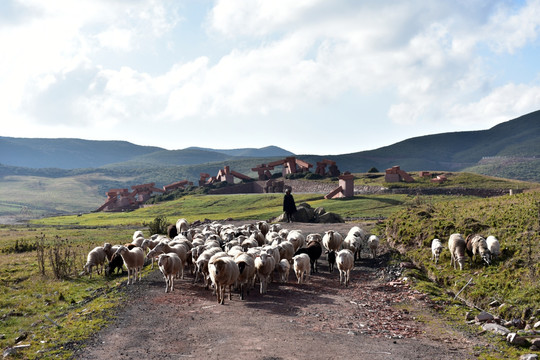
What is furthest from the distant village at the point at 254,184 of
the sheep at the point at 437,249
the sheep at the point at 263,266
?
the sheep at the point at 263,266

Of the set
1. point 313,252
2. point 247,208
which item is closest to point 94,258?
point 313,252

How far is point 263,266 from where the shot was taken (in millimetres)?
17438

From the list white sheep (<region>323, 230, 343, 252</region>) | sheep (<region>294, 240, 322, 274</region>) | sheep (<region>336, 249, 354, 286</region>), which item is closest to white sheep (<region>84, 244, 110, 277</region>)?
sheep (<region>294, 240, 322, 274</region>)

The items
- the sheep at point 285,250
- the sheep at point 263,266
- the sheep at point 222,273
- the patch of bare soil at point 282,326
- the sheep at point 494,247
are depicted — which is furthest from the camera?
the sheep at point 285,250

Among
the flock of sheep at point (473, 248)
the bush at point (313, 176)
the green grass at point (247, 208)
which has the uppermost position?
the bush at point (313, 176)

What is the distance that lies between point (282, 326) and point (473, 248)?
1029cm

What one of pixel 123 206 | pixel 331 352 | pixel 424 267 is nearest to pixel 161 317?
pixel 331 352

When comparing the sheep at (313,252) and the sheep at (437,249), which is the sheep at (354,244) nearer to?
the sheep at (313,252)

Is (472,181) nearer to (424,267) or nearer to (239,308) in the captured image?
(424,267)

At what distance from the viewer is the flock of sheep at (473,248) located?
60.4 feet

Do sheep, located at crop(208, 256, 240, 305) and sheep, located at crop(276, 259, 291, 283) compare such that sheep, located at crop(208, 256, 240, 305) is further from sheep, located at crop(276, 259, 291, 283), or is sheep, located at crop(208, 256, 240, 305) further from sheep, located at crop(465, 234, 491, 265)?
sheep, located at crop(465, 234, 491, 265)

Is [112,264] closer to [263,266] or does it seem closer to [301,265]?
[263,266]

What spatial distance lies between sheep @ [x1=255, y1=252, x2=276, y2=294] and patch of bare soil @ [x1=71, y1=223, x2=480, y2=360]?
0.41 metres

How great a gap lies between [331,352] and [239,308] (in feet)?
15.7
